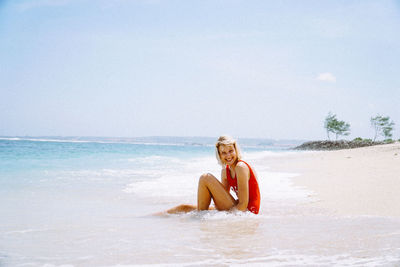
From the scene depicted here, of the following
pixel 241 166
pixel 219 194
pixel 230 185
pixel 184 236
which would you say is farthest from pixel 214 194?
pixel 184 236

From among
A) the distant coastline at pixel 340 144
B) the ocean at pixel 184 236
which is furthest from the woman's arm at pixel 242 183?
the distant coastline at pixel 340 144

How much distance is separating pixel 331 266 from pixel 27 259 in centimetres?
244

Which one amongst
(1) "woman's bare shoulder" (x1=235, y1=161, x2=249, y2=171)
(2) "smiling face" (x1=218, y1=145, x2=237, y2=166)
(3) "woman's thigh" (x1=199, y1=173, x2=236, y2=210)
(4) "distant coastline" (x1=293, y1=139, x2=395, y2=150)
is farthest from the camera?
(4) "distant coastline" (x1=293, y1=139, x2=395, y2=150)

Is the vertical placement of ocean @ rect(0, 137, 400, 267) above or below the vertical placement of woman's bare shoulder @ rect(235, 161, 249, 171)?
below

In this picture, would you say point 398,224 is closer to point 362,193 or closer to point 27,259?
point 362,193

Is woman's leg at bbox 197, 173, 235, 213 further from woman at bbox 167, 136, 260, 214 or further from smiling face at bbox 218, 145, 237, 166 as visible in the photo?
smiling face at bbox 218, 145, 237, 166

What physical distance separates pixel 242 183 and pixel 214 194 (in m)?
0.50

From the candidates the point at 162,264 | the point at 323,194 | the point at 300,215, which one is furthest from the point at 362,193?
the point at 162,264

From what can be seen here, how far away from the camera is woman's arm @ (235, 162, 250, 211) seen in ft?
14.4

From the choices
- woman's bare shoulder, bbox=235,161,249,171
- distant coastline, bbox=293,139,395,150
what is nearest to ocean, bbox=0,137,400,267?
woman's bare shoulder, bbox=235,161,249,171

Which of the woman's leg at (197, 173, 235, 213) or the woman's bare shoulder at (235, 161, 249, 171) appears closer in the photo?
the woman's bare shoulder at (235, 161, 249, 171)

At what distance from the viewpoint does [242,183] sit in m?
4.40

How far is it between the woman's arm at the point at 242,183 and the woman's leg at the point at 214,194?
216 millimetres

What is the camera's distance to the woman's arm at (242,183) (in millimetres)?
4398
